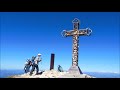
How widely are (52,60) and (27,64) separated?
69 cm

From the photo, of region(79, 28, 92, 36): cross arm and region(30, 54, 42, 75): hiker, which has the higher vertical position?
region(79, 28, 92, 36): cross arm

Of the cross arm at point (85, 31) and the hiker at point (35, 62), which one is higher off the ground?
the cross arm at point (85, 31)

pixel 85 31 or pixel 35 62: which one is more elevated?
pixel 85 31
